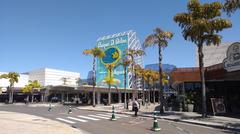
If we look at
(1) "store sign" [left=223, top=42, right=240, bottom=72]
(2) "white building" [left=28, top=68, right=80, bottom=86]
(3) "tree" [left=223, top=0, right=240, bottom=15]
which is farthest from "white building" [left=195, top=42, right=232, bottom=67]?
(2) "white building" [left=28, top=68, right=80, bottom=86]

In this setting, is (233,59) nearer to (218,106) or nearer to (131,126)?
(218,106)

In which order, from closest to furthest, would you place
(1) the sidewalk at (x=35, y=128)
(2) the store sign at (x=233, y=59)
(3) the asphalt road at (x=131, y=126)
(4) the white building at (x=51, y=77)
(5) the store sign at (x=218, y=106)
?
(1) the sidewalk at (x=35, y=128), (3) the asphalt road at (x=131, y=126), (2) the store sign at (x=233, y=59), (5) the store sign at (x=218, y=106), (4) the white building at (x=51, y=77)

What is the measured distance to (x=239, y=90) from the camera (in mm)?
30438

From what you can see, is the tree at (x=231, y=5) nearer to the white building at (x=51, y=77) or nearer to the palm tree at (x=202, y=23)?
the palm tree at (x=202, y=23)

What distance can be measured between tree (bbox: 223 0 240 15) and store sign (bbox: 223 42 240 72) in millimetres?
4174

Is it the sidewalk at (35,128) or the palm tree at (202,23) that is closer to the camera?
the sidewalk at (35,128)

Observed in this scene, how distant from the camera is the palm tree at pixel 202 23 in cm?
2498

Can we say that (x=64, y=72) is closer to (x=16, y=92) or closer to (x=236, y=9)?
(x=16, y=92)

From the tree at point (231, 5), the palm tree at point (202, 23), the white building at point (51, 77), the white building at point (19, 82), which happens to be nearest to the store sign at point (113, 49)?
the white building at point (51, 77)

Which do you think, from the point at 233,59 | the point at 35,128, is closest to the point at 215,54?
the point at 233,59

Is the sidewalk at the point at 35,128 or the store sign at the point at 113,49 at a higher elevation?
the store sign at the point at 113,49

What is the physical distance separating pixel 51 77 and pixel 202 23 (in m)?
131

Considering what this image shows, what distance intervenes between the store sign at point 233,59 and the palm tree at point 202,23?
142 centimetres

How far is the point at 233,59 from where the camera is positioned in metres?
25.2
